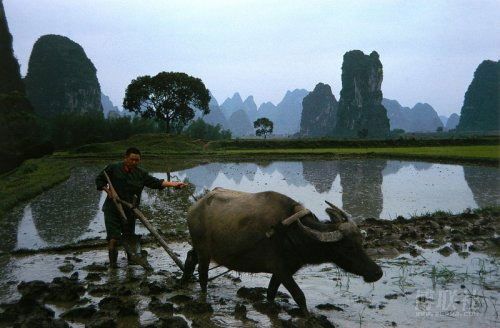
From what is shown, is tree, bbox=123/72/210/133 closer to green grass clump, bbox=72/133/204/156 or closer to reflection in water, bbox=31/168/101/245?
green grass clump, bbox=72/133/204/156

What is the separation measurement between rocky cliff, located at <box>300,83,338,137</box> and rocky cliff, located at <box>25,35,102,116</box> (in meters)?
86.4

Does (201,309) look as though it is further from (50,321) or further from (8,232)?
(8,232)

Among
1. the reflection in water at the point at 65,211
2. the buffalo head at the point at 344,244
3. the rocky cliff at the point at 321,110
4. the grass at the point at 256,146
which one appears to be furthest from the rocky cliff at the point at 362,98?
the buffalo head at the point at 344,244

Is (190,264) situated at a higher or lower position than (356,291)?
higher

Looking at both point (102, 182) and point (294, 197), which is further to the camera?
point (294, 197)

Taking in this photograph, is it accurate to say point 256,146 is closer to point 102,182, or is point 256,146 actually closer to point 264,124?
point 264,124

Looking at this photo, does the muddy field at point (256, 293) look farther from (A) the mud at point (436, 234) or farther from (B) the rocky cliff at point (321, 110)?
(B) the rocky cliff at point (321, 110)

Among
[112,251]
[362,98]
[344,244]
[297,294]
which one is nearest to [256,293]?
[297,294]

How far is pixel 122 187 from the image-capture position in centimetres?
675

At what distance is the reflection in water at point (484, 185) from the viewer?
41.3 ft

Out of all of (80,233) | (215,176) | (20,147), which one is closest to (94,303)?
(80,233)

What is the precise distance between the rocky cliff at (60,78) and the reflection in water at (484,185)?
96.2 metres

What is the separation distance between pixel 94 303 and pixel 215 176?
1573cm

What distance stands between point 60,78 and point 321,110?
98.4m
